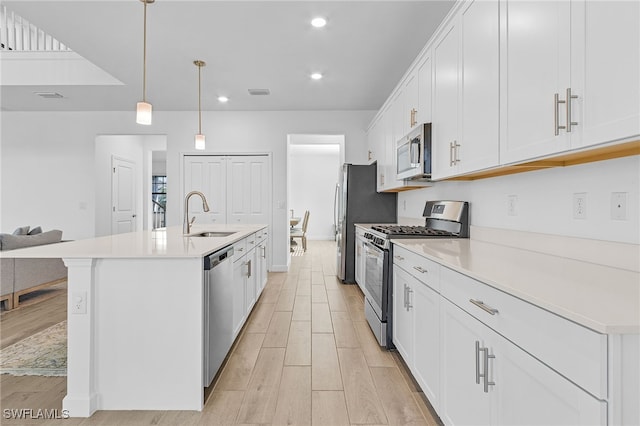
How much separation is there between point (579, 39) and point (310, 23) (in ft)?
7.74

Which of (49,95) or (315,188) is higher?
(49,95)

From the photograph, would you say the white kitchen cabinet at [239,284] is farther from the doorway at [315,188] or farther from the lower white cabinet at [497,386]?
the doorway at [315,188]

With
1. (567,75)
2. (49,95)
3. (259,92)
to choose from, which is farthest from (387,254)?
(49,95)

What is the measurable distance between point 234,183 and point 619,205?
5372 mm

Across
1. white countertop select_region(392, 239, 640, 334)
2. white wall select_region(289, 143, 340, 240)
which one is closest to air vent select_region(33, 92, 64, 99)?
white countertop select_region(392, 239, 640, 334)

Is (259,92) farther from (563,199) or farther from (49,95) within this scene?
(563,199)

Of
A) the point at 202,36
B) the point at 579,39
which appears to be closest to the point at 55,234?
the point at 202,36

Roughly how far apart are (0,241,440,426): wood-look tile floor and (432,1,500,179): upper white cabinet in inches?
55.5

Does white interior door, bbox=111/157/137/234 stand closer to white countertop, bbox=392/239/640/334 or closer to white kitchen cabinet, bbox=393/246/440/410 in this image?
white kitchen cabinet, bbox=393/246/440/410

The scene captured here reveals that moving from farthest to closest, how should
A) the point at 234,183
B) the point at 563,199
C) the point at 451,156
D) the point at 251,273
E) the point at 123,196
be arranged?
the point at 123,196 < the point at 234,183 < the point at 251,273 < the point at 451,156 < the point at 563,199

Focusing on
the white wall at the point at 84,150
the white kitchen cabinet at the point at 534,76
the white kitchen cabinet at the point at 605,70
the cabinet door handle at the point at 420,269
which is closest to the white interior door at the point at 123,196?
the white wall at the point at 84,150

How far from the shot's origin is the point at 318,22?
3045 millimetres

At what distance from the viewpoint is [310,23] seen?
307cm

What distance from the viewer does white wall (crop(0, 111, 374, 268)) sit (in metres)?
5.95
